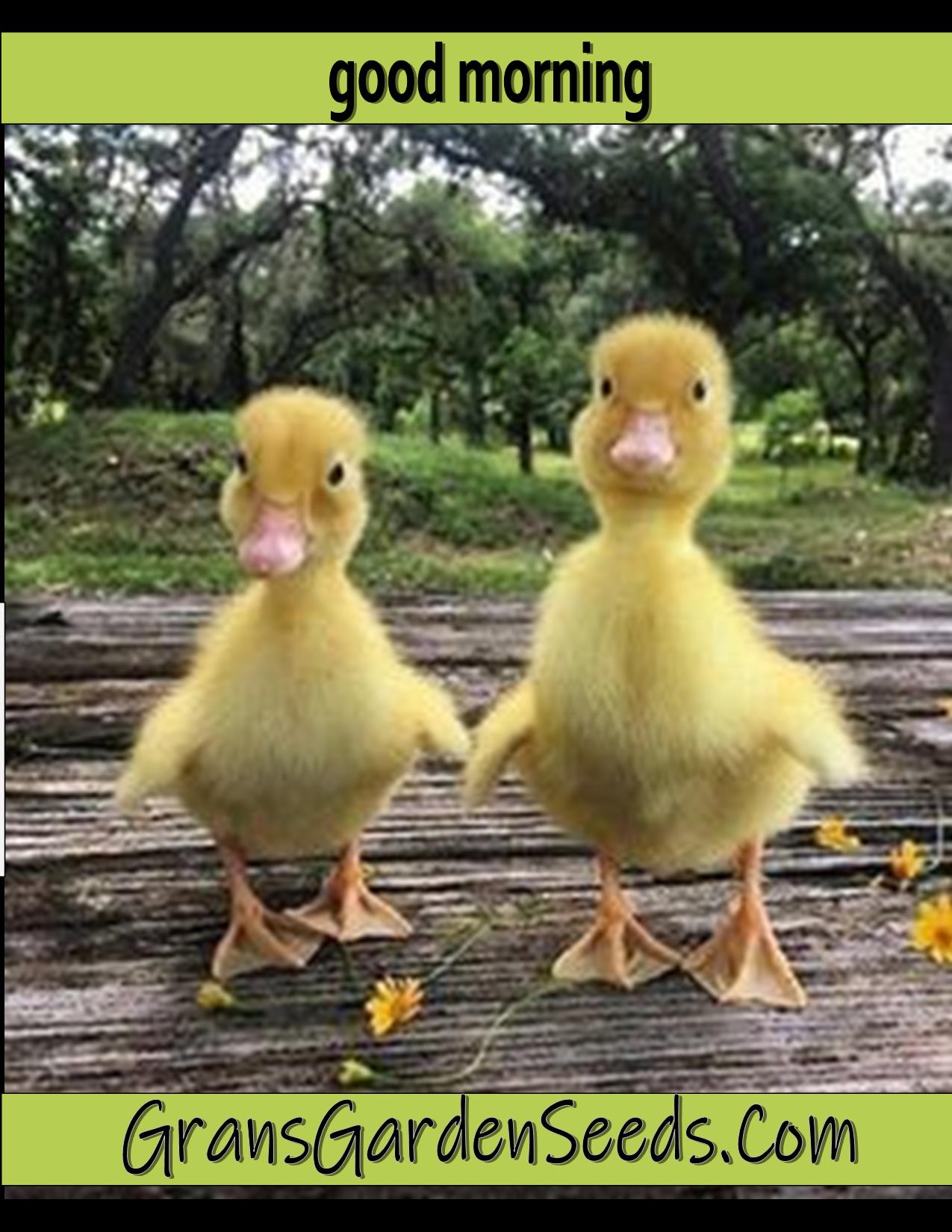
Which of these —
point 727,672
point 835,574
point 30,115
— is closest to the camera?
point 727,672

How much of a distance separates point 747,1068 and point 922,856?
0.62 ft

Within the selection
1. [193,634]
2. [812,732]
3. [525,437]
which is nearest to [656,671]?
[812,732]

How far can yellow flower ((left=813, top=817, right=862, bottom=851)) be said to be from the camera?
3.26ft

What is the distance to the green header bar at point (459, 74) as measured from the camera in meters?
0.90

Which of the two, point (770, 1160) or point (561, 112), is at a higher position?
point (561, 112)

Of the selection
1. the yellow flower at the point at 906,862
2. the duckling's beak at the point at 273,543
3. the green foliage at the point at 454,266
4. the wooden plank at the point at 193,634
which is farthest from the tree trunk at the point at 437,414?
the yellow flower at the point at 906,862

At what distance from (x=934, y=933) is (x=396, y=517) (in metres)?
0.33

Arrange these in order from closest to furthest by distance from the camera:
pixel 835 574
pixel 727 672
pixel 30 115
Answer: pixel 727 672, pixel 30 115, pixel 835 574

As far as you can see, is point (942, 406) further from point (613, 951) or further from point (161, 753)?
point (161, 753)

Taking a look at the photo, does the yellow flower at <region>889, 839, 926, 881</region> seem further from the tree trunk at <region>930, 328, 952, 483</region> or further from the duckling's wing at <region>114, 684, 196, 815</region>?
the duckling's wing at <region>114, 684, 196, 815</region>

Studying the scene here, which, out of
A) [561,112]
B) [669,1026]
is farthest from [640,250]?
[669,1026]

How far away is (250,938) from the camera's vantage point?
90cm

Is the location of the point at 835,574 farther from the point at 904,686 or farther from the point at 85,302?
the point at 85,302

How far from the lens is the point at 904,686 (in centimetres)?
111
